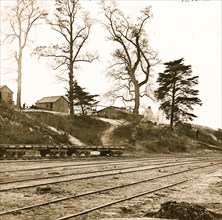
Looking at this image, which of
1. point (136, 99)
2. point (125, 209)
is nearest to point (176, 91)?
point (136, 99)

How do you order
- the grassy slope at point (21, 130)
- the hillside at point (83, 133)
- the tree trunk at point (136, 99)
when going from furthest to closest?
1. the tree trunk at point (136, 99)
2. the hillside at point (83, 133)
3. the grassy slope at point (21, 130)

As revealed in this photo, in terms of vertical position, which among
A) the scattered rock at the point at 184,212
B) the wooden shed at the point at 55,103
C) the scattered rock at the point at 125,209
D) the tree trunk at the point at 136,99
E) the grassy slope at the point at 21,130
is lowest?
the scattered rock at the point at 125,209

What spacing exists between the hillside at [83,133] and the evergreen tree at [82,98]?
1443mm

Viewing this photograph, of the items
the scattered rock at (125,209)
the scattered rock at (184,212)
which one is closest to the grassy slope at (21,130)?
the scattered rock at (125,209)

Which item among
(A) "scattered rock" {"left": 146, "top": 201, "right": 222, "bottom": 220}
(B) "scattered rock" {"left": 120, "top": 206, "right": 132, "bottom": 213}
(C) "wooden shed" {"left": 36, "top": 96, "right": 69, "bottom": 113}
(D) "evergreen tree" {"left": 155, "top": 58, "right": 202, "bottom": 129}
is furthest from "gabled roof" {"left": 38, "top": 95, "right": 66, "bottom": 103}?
(A) "scattered rock" {"left": 146, "top": 201, "right": 222, "bottom": 220}

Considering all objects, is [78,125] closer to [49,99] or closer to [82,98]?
[82,98]

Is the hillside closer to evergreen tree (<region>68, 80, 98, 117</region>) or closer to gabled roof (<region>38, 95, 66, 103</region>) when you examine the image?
evergreen tree (<region>68, 80, 98, 117</region>)

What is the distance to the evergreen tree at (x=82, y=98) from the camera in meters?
41.4

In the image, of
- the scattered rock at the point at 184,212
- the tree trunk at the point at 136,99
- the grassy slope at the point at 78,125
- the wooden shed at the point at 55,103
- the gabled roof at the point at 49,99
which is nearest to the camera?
the scattered rock at the point at 184,212

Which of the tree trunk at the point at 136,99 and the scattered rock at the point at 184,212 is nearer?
the scattered rock at the point at 184,212

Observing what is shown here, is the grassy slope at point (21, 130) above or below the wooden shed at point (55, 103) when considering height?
below

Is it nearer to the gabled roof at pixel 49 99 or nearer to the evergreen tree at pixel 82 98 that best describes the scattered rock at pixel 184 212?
the evergreen tree at pixel 82 98

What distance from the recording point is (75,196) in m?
9.88

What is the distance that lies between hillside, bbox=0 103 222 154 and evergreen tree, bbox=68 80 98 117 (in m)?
1.44
